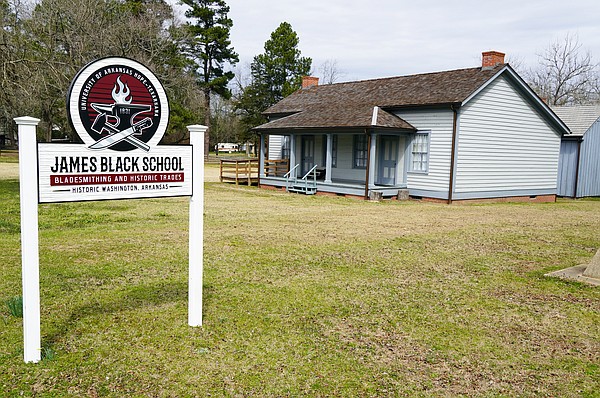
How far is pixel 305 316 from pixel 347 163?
18.2 metres

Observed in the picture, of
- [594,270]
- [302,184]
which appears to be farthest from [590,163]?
[594,270]

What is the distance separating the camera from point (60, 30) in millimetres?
24734

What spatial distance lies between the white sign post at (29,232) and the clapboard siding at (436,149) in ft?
55.2

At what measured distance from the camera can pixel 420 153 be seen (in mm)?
20391

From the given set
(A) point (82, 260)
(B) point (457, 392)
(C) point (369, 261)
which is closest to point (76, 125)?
(B) point (457, 392)

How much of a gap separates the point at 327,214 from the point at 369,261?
6.35 meters

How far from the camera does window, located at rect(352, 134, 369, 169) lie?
2267 cm

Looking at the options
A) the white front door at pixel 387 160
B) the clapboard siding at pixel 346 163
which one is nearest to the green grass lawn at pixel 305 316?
the white front door at pixel 387 160

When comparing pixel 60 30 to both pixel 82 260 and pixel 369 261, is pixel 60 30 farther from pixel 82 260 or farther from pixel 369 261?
pixel 369 261

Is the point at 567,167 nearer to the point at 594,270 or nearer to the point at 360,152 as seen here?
the point at 360,152

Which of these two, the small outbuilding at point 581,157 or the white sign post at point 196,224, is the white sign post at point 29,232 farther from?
the small outbuilding at point 581,157

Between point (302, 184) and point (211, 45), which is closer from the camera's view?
point (302, 184)

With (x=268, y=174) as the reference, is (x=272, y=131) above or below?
above

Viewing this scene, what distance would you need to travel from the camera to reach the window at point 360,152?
22.7m
